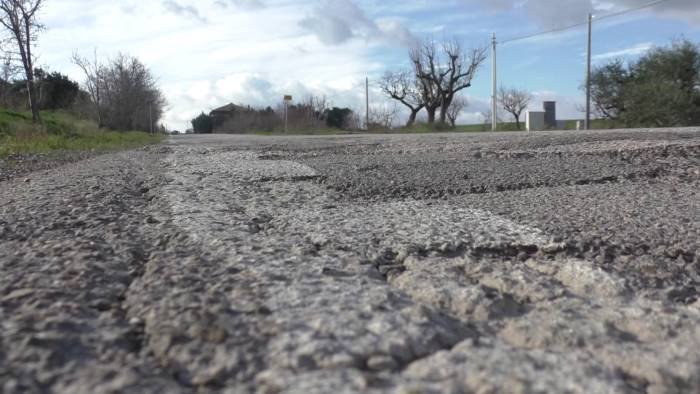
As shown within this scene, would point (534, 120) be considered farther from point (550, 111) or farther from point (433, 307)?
point (433, 307)

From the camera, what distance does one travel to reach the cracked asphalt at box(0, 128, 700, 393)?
0.67 meters

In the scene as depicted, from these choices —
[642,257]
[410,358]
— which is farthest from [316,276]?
[642,257]

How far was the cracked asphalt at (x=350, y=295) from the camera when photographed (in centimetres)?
67

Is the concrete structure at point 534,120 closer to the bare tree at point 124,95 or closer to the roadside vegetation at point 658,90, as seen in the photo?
the roadside vegetation at point 658,90

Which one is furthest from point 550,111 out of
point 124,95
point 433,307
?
point 433,307

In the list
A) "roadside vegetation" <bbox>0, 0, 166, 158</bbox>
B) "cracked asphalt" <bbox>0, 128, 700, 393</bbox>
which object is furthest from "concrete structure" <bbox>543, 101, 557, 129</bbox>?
"cracked asphalt" <bbox>0, 128, 700, 393</bbox>

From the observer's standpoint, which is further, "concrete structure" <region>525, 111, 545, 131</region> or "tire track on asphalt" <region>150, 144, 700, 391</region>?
"concrete structure" <region>525, 111, 545, 131</region>

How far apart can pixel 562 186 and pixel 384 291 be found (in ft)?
4.97

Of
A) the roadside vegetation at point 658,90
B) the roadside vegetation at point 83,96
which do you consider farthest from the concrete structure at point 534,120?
the roadside vegetation at point 83,96

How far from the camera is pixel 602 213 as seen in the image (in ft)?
5.38

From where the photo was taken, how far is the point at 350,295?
0.92 metres

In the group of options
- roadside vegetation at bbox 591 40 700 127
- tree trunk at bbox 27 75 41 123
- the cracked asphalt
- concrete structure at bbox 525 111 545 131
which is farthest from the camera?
concrete structure at bbox 525 111 545 131

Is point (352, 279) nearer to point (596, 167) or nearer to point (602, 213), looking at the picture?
point (602, 213)

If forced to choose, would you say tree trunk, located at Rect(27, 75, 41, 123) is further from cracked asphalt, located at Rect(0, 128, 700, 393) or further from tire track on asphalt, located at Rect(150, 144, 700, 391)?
tire track on asphalt, located at Rect(150, 144, 700, 391)
